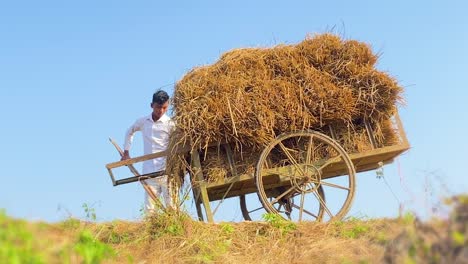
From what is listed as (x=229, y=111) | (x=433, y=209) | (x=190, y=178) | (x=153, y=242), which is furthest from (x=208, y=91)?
(x=433, y=209)

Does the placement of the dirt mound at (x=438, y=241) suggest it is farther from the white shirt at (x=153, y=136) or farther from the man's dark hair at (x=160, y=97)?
the man's dark hair at (x=160, y=97)

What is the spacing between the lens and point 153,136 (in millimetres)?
8508

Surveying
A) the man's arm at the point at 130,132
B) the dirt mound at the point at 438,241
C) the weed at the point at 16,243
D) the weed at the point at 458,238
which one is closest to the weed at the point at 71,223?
the man's arm at the point at 130,132

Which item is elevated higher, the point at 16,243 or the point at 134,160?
the point at 134,160

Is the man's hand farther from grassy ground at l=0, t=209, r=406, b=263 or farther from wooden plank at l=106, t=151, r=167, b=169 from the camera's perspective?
grassy ground at l=0, t=209, r=406, b=263

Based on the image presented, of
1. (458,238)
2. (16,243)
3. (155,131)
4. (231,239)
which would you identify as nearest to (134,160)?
(155,131)

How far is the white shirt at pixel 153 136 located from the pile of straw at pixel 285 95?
701 mm

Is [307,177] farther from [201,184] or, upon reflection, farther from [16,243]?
[16,243]

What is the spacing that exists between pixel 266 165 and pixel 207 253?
1.45 m

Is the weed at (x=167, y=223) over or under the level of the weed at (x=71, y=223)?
under

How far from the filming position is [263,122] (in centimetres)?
739

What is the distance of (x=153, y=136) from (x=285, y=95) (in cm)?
209

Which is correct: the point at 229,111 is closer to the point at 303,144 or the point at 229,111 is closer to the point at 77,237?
the point at 303,144

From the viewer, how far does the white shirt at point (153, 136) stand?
27.1 feet
